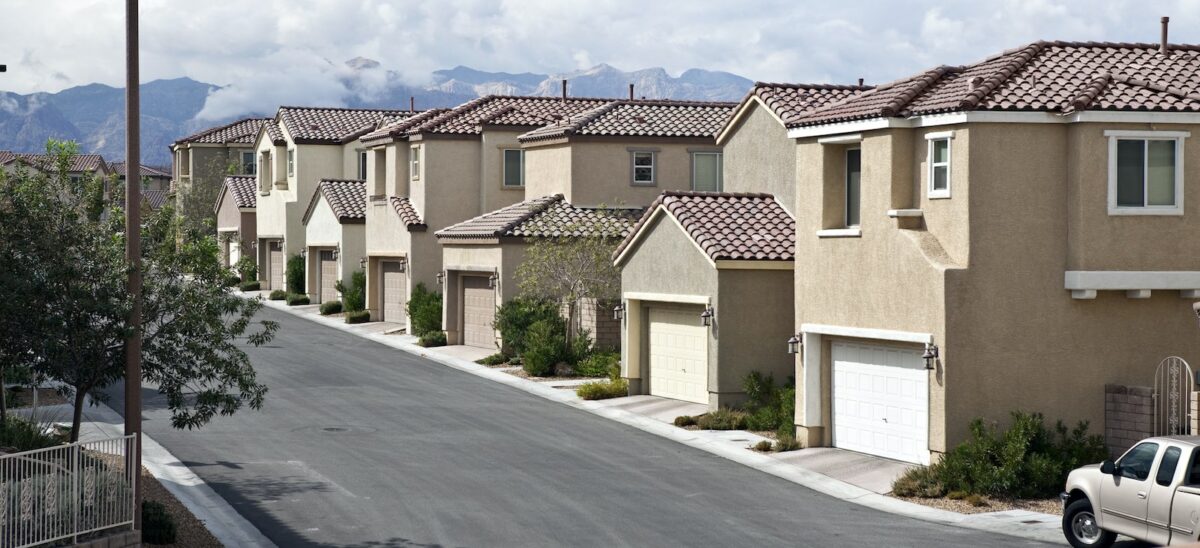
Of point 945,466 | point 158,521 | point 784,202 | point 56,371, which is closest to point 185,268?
point 56,371

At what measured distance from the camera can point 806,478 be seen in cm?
2412

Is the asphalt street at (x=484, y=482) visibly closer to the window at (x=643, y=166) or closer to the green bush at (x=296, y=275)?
the window at (x=643, y=166)

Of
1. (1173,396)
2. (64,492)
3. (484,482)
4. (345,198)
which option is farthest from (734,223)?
(345,198)

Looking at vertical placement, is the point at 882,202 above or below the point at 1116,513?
above

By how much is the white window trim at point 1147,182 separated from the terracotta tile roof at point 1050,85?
→ 1.31 feet

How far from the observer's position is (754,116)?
36125 millimetres

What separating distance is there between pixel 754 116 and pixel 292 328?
67.2ft

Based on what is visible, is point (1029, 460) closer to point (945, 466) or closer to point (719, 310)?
point (945, 466)

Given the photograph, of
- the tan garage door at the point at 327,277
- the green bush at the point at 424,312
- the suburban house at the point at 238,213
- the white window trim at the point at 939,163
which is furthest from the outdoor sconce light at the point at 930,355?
the suburban house at the point at 238,213

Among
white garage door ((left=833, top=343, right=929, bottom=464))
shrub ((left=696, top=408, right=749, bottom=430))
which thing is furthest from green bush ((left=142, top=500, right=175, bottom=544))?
shrub ((left=696, top=408, right=749, bottom=430))

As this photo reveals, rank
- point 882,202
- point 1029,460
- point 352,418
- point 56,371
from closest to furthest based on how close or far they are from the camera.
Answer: point 56,371
point 1029,460
point 882,202
point 352,418

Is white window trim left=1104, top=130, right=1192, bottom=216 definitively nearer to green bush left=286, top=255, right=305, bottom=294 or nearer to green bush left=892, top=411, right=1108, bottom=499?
green bush left=892, top=411, right=1108, bottom=499

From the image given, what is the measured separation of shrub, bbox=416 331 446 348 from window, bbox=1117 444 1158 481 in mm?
29346

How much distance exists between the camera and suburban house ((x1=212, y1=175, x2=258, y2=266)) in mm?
Result: 71125
